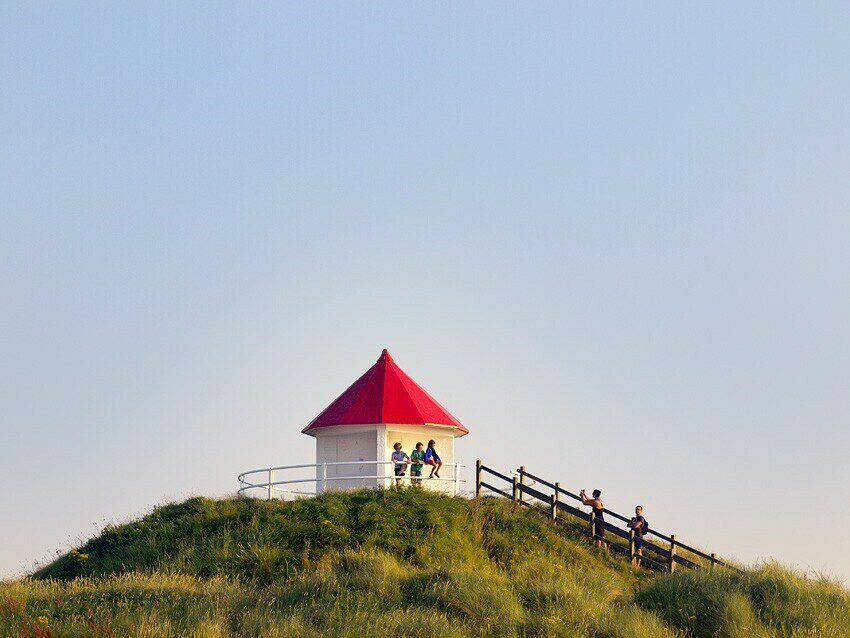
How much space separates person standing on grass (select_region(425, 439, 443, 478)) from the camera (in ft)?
98.3

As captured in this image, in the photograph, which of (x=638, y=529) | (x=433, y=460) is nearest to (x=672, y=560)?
(x=638, y=529)

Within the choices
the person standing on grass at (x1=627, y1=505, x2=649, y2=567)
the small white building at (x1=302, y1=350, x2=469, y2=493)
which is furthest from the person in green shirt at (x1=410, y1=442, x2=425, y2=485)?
the person standing on grass at (x1=627, y1=505, x2=649, y2=567)

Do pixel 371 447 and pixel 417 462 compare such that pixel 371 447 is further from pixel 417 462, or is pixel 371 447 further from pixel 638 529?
pixel 638 529

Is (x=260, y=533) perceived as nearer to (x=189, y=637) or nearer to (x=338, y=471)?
(x=338, y=471)

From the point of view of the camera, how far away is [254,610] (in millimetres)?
17406

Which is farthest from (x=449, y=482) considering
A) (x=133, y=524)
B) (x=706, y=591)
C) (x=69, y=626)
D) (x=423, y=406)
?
(x=69, y=626)

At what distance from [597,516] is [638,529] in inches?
47.5

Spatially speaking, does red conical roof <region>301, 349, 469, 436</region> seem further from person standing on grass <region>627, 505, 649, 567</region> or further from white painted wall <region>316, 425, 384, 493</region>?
person standing on grass <region>627, 505, 649, 567</region>

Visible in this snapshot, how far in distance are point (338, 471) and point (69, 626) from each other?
15.6 m

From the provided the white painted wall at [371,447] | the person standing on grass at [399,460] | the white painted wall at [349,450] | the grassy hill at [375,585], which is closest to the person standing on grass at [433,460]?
the white painted wall at [371,447]

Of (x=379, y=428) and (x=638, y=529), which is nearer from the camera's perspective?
(x=638, y=529)

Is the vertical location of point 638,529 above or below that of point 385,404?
below

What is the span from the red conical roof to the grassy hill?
425 centimetres

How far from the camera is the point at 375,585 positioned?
19688 millimetres
